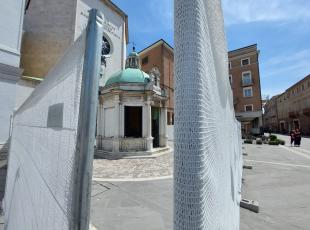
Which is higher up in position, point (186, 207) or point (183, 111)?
point (183, 111)

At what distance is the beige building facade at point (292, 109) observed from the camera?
3819cm

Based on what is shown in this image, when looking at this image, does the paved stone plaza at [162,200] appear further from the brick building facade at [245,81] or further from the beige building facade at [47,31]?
the brick building facade at [245,81]

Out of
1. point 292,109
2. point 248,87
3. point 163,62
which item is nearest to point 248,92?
point 248,87

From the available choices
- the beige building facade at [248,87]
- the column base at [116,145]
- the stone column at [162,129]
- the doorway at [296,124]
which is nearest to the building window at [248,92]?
the beige building facade at [248,87]

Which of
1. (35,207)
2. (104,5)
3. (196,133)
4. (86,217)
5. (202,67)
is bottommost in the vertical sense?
(35,207)

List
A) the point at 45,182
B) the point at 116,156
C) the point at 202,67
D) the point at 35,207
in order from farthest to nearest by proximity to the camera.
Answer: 1. the point at 116,156
2. the point at 35,207
3. the point at 45,182
4. the point at 202,67

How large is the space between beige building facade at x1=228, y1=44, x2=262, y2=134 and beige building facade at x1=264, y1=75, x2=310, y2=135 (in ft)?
40.3

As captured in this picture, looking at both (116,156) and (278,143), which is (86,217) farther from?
(278,143)

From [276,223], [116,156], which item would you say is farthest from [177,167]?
[116,156]

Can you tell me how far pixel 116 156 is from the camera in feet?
38.7

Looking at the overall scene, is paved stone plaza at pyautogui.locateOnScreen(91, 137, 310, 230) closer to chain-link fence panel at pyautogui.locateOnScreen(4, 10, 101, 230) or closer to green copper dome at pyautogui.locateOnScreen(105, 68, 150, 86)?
chain-link fence panel at pyautogui.locateOnScreen(4, 10, 101, 230)

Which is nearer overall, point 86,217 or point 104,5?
point 86,217

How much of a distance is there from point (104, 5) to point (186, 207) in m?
23.1

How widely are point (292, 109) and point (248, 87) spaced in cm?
1929
